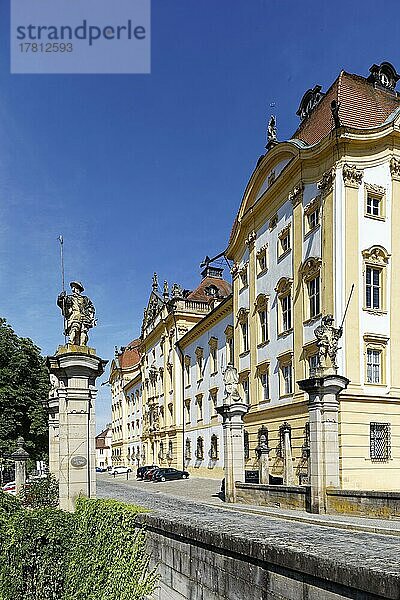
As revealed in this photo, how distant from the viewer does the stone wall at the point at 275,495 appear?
650 inches

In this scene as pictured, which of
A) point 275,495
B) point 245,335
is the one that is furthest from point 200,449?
point 275,495

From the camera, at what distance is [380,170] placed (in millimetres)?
26203

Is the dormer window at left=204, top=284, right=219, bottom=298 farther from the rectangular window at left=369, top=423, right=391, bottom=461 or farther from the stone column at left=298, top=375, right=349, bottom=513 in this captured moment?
the stone column at left=298, top=375, right=349, bottom=513

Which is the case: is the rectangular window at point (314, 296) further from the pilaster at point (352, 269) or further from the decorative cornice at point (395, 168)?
the decorative cornice at point (395, 168)

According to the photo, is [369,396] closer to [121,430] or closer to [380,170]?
[380,170]

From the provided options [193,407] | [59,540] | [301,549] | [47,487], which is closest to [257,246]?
[193,407]

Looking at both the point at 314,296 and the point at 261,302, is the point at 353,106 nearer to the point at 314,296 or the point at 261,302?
the point at 314,296

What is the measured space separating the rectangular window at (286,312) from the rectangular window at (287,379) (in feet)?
5.89

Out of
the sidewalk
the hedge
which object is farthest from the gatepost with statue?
the sidewalk

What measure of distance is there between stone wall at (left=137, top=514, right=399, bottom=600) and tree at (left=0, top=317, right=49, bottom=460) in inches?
1080

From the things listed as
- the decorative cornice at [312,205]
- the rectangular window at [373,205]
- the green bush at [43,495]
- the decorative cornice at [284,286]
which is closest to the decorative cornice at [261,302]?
the decorative cornice at [284,286]

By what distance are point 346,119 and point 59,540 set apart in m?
21.9

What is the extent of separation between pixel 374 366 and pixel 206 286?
118 ft

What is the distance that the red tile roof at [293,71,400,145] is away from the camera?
26.7 m
